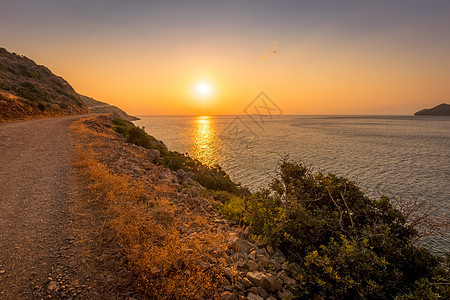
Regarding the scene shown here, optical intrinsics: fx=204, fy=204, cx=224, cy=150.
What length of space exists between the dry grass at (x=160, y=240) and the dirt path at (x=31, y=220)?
1147mm

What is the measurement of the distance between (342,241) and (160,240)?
5315 millimetres

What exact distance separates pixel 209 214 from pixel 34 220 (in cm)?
573

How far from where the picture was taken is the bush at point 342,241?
5.03m

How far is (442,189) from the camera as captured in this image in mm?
19734

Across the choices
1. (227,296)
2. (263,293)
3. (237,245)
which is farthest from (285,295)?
(237,245)

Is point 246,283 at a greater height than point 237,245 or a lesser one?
lesser

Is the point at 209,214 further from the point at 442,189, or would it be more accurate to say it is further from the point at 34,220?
the point at 442,189

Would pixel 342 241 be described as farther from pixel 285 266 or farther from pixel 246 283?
pixel 246 283

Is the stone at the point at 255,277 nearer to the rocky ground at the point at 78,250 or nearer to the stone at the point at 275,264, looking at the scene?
the rocky ground at the point at 78,250

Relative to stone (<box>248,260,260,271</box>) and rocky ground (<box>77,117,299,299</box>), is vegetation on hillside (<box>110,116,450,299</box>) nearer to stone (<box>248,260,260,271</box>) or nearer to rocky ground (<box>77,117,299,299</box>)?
rocky ground (<box>77,117,299,299</box>)

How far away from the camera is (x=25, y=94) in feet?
111

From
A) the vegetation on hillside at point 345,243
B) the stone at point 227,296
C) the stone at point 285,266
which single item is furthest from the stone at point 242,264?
the vegetation on hillside at point 345,243

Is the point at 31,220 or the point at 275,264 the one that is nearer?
the point at 275,264

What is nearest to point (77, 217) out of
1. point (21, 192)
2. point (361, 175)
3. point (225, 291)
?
point (21, 192)
